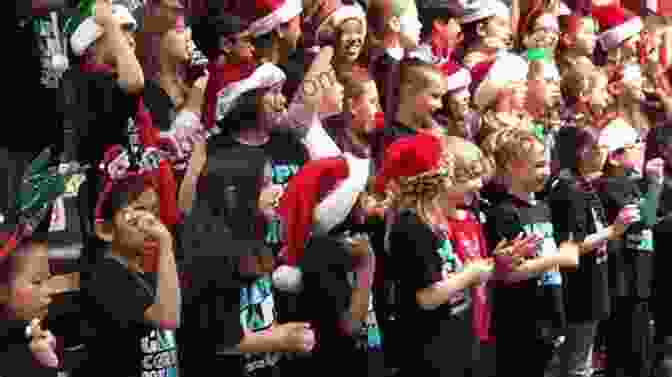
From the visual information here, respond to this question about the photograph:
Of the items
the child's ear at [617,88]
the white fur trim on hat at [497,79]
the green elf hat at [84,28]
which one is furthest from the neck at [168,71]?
the child's ear at [617,88]

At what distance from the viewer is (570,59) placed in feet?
15.6

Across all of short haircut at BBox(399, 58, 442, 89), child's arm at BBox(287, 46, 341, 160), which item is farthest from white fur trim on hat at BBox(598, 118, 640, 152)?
child's arm at BBox(287, 46, 341, 160)

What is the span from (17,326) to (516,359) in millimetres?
1754

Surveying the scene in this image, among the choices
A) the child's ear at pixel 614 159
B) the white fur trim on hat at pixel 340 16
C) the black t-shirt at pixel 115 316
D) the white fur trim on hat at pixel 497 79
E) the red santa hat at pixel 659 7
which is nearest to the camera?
the black t-shirt at pixel 115 316

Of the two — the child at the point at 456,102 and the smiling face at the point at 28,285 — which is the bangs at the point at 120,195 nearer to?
the smiling face at the point at 28,285

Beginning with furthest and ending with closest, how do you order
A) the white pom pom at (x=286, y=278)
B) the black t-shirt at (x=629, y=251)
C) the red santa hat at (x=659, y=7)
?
the red santa hat at (x=659, y=7)
the black t-shirt at (x=629, y=251)
the white pom pom at (x=286, y=278)

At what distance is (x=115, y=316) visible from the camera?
2846mm

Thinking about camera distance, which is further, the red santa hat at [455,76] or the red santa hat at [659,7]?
the red santa hat at [659,7]

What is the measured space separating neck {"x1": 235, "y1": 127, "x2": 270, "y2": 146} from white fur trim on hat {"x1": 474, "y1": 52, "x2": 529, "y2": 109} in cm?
120

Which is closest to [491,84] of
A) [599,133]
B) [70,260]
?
[599,133]

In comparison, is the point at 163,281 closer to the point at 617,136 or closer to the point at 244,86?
the point at 244,86

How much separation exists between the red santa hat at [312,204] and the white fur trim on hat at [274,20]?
15.3 inches

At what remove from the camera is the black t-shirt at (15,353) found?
9.04 feet

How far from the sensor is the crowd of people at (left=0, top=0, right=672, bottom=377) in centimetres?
288
